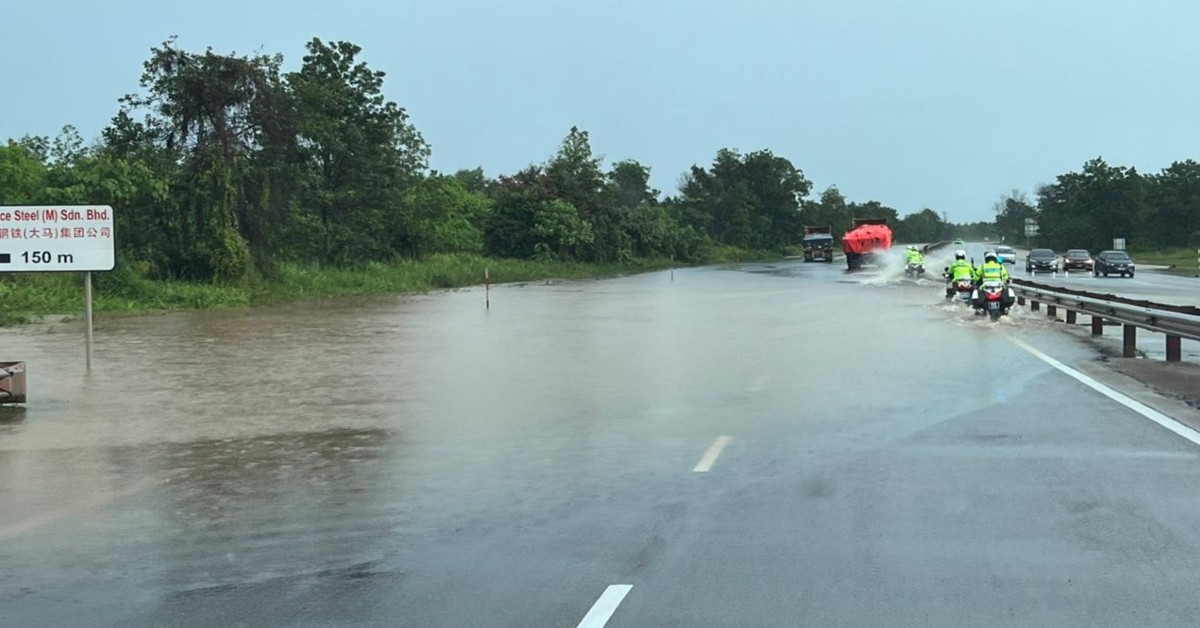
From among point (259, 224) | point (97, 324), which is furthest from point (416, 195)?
point (97, 324)

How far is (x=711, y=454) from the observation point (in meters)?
10.4

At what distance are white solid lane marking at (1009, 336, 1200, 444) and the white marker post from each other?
1319 cm

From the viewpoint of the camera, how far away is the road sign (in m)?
17.3

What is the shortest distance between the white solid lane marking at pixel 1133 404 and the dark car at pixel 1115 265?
4491 cm

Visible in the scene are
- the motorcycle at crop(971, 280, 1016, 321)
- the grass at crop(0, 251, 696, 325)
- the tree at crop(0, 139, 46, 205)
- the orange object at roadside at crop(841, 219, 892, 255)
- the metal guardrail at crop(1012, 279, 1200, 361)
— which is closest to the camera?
the metal guardrail at crop(1012, 279, 1200, 361)

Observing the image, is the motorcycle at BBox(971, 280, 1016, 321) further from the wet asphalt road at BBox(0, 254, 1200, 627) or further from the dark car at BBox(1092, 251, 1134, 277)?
the dark car at BBox(1092, 251, 1134, 277)

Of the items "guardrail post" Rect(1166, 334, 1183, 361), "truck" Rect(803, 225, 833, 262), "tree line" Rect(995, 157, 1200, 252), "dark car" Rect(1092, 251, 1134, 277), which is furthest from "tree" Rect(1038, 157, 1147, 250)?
"guardrail post" Rect(1166, 334, 1183, 361)

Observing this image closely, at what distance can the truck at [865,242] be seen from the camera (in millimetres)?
71500

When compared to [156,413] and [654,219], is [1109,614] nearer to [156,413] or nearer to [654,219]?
[156,413]

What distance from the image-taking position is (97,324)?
3003 cm

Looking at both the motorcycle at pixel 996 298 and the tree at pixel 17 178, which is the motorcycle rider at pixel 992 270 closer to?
the motorcycle at pixel 996 298

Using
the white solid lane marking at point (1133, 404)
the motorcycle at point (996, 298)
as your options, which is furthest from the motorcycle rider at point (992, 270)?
the white solid lane marking at point (1133, 404)

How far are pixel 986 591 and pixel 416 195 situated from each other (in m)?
65.4

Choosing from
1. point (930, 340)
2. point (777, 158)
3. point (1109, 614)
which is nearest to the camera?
point (1109, 614)
